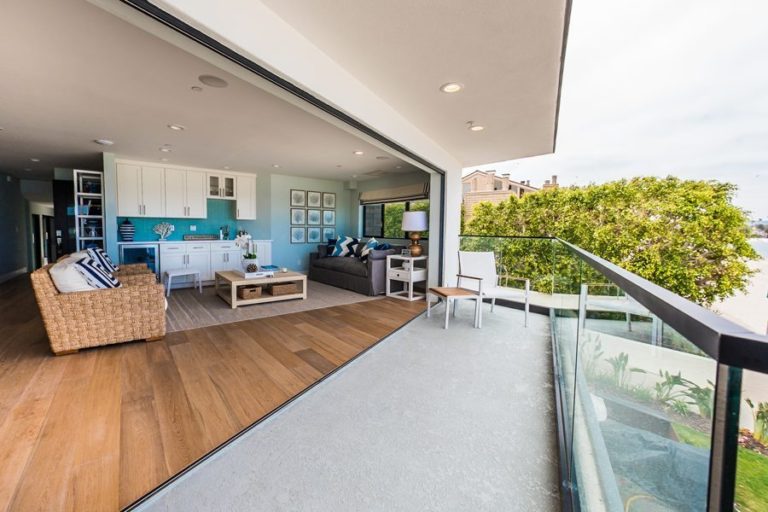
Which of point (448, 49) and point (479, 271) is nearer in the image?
point (448, 49)

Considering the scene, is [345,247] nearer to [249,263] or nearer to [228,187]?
[249,263]

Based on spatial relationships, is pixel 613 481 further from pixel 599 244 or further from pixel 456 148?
pixel 599 244

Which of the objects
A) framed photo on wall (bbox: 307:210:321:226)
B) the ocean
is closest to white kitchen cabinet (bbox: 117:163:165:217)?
framed photo on wall (bbox: 307:210:321:226)

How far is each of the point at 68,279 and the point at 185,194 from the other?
3700mm

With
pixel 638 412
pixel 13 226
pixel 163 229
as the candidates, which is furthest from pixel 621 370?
pixel 13 226

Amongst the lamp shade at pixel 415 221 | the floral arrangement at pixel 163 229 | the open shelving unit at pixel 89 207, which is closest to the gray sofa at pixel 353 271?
the lamp shade at pixel 415 221

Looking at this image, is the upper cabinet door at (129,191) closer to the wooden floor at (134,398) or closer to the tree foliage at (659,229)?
the wooden floor at (134,398)

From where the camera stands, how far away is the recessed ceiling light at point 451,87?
254 centimetres

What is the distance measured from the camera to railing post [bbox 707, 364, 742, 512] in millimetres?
356

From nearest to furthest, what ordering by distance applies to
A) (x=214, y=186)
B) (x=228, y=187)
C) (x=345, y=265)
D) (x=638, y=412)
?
(x=638, y=412) → (x=345, y=265) → (x=214, y=186) → (x=228, y=187)

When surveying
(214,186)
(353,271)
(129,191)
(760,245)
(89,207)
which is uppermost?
(214,186)

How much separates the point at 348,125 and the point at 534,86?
1.52m

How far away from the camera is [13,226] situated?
22.7ft

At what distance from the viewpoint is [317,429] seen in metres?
1.80
